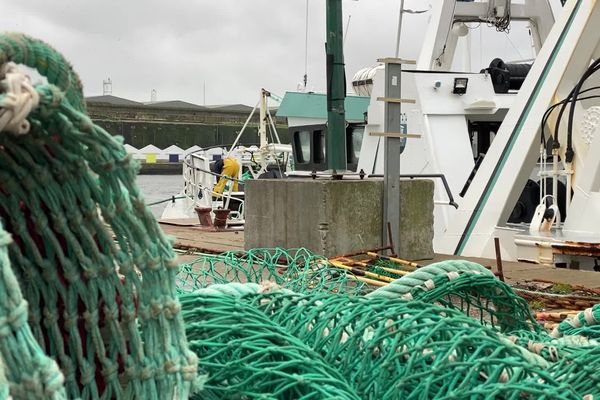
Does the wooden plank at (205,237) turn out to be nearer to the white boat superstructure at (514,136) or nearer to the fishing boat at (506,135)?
the fishing boat at (506,135)

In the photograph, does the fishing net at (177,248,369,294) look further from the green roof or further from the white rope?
the green roof

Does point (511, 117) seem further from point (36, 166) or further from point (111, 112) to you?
point (111, 112)

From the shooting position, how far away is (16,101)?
1104 millimetres

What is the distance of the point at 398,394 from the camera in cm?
175

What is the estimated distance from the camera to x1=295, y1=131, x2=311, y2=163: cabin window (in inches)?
542

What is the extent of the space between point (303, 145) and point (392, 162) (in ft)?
26.5

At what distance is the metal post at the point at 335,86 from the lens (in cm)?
617

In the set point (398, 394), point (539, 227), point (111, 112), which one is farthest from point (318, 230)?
point (111, 112)

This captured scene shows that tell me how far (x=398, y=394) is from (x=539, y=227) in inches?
216

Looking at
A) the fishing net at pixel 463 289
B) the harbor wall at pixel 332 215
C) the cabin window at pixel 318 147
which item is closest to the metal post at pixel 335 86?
the harbor wall at pixel 332 215

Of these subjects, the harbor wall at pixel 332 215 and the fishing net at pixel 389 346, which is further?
the harbor wall at pixel 332 215

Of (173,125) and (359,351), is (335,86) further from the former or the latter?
(173,125)

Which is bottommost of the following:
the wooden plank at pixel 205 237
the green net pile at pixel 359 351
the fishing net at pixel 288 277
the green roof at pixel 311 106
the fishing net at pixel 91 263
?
the wooden plank at pixel 205 237

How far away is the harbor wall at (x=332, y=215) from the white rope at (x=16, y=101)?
14.1ft
